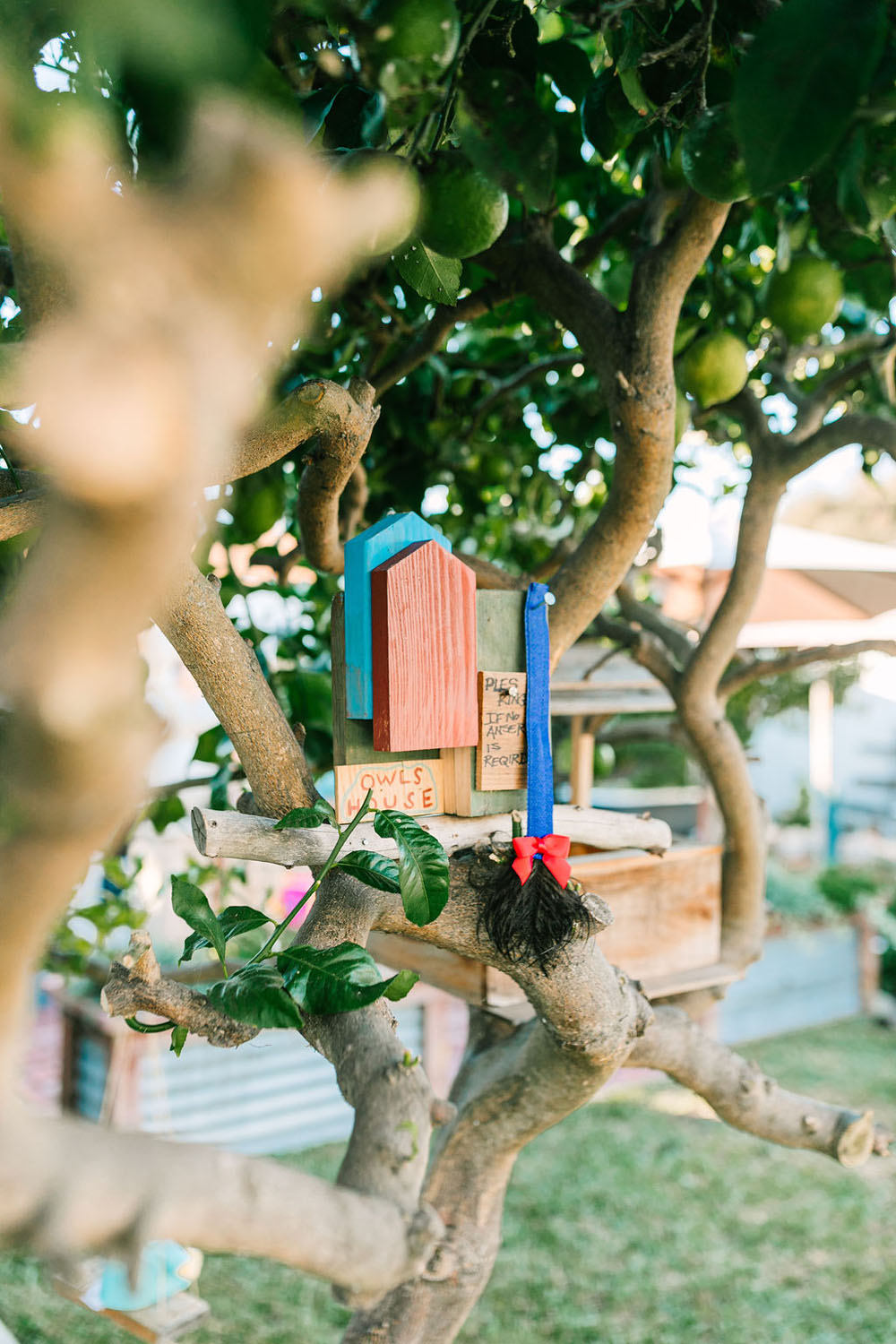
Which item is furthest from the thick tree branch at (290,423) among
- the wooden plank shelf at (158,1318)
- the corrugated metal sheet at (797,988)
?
the corrugated metal sheet at (797,988)

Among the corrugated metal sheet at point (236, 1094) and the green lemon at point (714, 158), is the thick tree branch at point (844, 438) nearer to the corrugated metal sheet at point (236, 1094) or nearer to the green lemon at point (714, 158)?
the green lemon at point (714, 158)

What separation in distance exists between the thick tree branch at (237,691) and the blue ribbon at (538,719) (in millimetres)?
191

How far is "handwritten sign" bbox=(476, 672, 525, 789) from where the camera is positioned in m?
0.90

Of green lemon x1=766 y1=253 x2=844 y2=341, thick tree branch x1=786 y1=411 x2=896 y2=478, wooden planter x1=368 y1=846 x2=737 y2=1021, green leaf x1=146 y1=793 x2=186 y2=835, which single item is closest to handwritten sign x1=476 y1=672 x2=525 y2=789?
wooden planter x1=368 y1=846 x2=737 y2=1021

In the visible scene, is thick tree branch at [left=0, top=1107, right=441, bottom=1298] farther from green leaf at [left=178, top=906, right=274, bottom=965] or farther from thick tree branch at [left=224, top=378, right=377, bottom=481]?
thick tree branch at [left=224, top=378, right=377, bottom=481]

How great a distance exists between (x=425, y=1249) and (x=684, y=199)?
1.01 metres

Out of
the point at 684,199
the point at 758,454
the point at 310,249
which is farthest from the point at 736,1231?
the point at 310,249

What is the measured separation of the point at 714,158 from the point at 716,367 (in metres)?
0.57

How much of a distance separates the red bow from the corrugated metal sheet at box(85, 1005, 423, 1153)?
2734mm

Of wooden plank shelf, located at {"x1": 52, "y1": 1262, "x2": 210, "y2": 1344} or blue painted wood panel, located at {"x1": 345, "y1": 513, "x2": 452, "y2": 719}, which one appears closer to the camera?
blue painted wood panel, located at {"x1": 345, "y1": 513, "x2": 452, "y2": 719}

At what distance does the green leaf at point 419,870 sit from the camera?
0.70 m

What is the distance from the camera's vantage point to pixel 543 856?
33.1 inches

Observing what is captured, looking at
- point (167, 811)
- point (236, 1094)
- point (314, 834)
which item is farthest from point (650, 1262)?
point (314, 834)

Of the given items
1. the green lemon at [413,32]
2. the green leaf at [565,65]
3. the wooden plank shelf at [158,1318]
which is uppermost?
the green leaf at [565,65]
